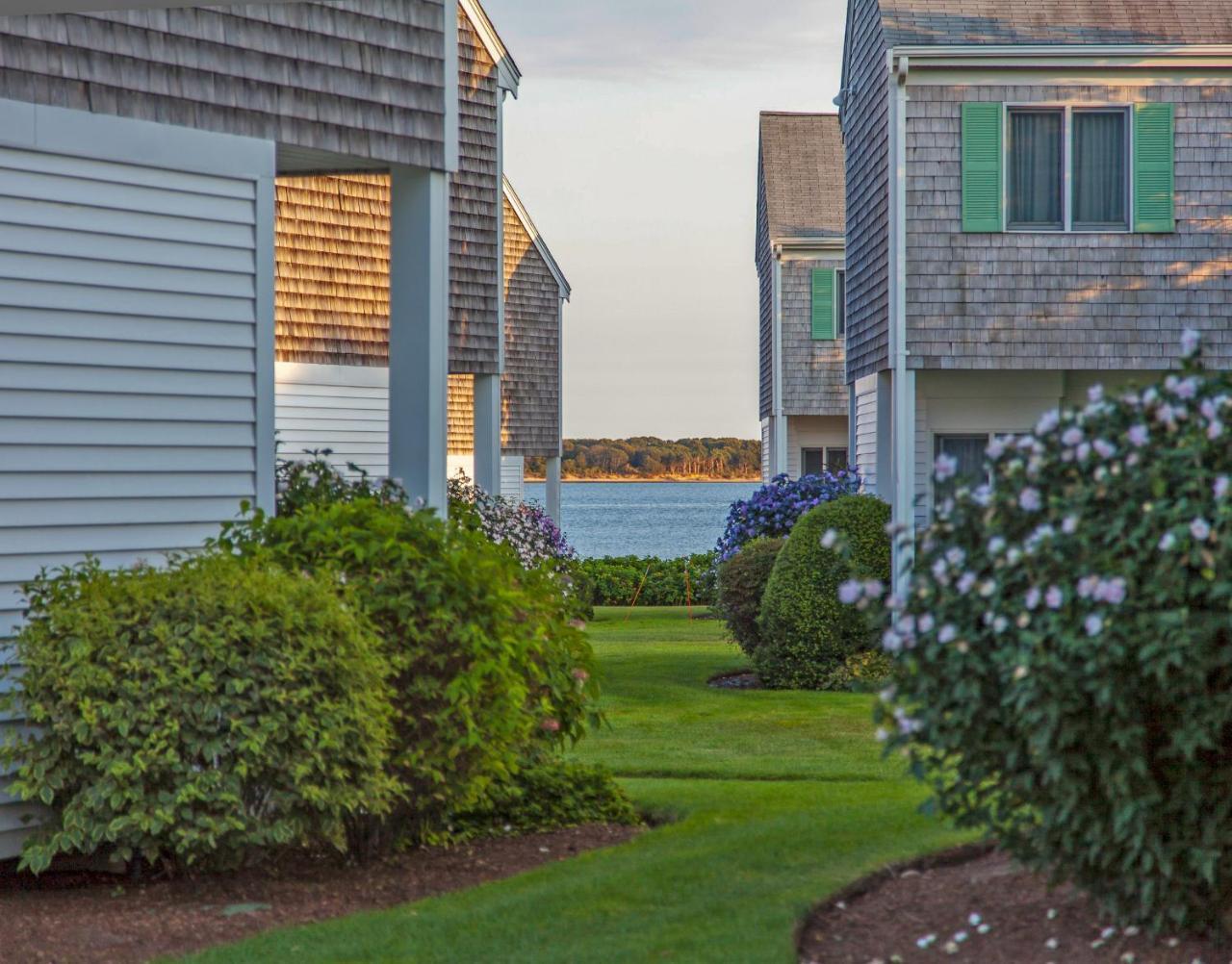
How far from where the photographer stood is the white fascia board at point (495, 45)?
18891mm

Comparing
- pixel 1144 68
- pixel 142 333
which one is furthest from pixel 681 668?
pixel 142 333

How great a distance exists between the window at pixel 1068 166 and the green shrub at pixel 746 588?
413 cm

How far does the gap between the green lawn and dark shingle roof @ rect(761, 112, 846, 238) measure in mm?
18565

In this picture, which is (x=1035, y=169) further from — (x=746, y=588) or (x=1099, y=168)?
(x=746, y=588)

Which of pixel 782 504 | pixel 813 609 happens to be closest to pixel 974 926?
pixel 813 609

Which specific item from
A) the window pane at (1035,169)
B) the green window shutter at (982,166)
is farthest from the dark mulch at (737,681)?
the window pane at (1035,169)

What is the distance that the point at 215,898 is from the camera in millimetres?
6695

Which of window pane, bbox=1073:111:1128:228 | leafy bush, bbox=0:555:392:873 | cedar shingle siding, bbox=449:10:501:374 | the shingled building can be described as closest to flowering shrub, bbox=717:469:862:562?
cedar shingle siding, bbox=449:10:501:374

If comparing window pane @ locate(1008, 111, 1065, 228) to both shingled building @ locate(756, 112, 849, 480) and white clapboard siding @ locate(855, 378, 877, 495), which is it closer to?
white clapboard siding @ locate(855, 378, 877, 495)

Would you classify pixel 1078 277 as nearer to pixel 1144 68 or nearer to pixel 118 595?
pixel 1144 68

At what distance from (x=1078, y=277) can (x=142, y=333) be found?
1035 centimetres

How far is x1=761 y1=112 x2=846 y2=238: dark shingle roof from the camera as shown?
28297mm

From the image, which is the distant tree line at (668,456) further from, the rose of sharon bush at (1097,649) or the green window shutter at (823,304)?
the rose of sharon bush at (1097,649)

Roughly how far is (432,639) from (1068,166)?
10.4 m
